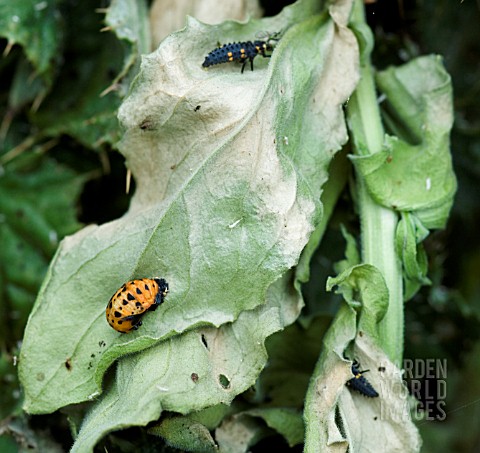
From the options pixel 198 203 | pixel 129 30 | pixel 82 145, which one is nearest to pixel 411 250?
pixel 198 203

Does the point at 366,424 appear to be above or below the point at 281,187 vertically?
below

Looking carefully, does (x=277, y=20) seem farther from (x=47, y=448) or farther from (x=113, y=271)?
(x=47, y=448)

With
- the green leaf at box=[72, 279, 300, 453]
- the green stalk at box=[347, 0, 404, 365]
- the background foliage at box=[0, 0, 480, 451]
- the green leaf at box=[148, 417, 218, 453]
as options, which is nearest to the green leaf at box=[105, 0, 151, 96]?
the background foliage at box=[0, 0, 480, 451]

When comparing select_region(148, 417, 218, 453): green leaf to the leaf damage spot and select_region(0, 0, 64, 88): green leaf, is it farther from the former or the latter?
select_region(0, 0, 64, 88): green leaf

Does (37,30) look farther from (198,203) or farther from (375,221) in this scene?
(375,221)

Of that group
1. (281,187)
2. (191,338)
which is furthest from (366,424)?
(281,187)
